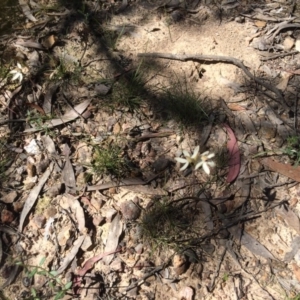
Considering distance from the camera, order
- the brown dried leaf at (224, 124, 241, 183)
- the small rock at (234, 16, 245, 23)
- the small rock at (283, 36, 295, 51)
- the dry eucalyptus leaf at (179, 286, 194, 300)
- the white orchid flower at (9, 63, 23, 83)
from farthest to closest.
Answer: the small rock at (234, 16, 245, 23) < the small rock at (283, 36, 295, 51) < the white orchid flower at (9, 63, 23, 83) < the brown dried leaf at (224, 124, 241, 183) < the dry eucalyptus leaf at (179, 286, 194, 300)

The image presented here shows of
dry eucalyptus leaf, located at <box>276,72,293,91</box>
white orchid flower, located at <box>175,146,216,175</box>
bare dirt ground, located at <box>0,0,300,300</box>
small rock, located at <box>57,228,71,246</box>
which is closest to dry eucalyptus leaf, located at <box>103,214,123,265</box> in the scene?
bare dirt ground, located at <box>0,0,300,300</box>

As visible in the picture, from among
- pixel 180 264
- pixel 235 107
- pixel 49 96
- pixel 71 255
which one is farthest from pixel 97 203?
pixel 235 107

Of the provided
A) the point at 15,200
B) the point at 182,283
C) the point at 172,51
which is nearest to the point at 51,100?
the point at 15,200

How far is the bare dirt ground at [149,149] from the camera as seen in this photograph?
2.50 metres

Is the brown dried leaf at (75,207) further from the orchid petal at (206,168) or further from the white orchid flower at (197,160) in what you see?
the orchid petal at (206,168)

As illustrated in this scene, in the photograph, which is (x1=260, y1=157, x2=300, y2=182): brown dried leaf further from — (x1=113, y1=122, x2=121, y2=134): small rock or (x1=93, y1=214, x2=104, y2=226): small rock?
(x1=93, y1=214, x2=104, y2=226): small rock

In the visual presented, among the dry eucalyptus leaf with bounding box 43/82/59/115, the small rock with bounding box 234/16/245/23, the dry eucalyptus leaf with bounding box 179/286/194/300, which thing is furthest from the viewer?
the small rock with bounding box 234/16/245/23

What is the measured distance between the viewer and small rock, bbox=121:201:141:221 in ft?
8.66

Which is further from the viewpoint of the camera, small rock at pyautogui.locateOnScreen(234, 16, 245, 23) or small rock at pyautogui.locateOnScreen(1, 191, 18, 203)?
small rock at pyautogui.locateOnScreen(234, 16, 245, 23)

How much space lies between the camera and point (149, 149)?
2.85 m

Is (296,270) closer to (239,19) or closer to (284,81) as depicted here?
(284,81)

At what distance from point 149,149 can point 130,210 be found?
444 mm

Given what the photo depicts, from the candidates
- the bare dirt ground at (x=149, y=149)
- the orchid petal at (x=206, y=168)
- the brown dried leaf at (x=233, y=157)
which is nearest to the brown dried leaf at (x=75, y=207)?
the bare dirt ground at (x=149, y=149)

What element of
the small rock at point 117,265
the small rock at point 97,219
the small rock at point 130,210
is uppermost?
the small rock at point 97,219
